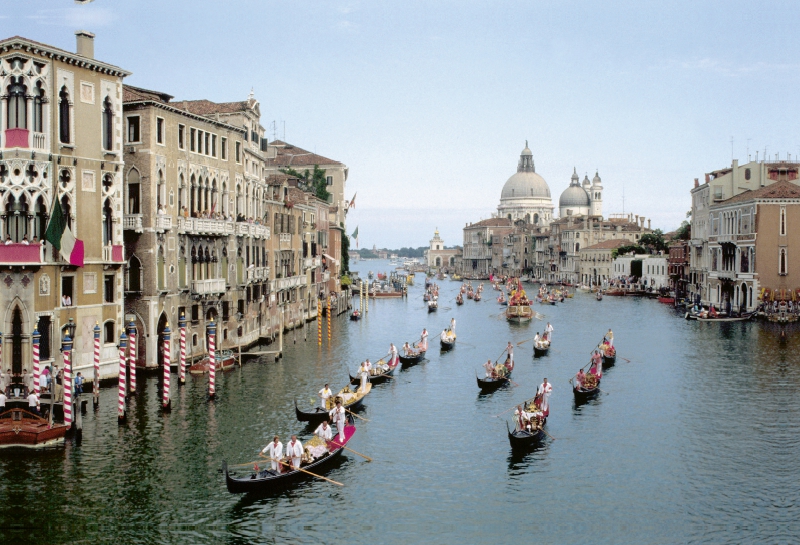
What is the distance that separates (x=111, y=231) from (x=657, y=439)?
2029cm

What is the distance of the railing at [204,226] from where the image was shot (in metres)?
35.7

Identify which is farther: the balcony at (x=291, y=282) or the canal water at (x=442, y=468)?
the balcony at (x=291, y=282)

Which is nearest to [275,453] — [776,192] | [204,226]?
[204,226]

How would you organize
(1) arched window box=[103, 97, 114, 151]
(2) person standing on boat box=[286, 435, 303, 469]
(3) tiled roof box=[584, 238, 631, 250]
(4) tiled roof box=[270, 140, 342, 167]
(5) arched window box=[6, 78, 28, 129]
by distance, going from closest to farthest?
(2) person standing on boat box=[286, 435, 303, 469] → (5) arched window box=[6, 78, 28, 129] → (1) arched window box=[103, 97, 114, 151] → (4) tiled roof box=[270, 140, 342, 167] → (3) tiled roof box=[584, 238, 631, 250]

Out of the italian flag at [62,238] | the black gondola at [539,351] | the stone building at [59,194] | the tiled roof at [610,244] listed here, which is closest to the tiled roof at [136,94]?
the stone building at [59,194]

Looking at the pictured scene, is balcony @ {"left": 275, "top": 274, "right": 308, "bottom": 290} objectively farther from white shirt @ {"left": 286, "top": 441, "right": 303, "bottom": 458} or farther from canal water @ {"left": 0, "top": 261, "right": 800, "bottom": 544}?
Answer: white shirt @ {"left": 286, "top": 441, "right": 303, "bottom": 458}

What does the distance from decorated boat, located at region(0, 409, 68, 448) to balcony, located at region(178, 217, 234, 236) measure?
1360 cm

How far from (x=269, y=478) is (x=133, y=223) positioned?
54.1 ft

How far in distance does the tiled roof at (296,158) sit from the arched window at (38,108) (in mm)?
52300

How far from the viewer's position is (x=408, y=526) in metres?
18.5

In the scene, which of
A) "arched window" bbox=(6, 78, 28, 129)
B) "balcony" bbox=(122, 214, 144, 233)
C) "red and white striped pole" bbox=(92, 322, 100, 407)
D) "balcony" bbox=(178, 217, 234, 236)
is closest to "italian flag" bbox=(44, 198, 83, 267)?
"arched window" bbox=(6, 78, 28, 129)

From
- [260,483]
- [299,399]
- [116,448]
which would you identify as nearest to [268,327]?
[299,399]

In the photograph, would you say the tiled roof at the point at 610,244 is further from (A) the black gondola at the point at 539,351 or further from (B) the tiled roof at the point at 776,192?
(A) the black gondola at the point at 539,351

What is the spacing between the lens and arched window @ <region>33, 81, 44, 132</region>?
27.8 metres
